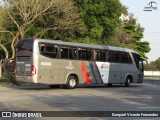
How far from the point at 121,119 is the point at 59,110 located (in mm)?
3167

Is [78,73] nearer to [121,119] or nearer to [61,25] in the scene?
[61,25]

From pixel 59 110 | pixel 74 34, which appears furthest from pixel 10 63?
pixel 59 110

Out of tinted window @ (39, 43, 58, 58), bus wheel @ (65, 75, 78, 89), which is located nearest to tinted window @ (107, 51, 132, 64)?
bus wheel @ (65, 75, 78, 89)

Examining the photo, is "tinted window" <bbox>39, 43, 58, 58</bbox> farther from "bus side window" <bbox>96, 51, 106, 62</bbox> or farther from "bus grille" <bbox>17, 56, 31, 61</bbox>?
"bus side window" <bbox>96, 51, 106, 62</bbox>

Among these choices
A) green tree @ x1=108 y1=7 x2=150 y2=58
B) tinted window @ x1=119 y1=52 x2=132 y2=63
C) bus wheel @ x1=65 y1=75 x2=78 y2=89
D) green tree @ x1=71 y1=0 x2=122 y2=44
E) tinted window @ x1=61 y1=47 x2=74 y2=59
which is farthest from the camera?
green tree @ x1=108 y1=7 x2=150 y2=58

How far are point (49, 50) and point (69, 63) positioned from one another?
217 cm

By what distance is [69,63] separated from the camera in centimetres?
2791

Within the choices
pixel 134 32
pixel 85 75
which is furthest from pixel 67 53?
pixel 134 32

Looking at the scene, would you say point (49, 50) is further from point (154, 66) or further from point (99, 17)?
point (154, 66)

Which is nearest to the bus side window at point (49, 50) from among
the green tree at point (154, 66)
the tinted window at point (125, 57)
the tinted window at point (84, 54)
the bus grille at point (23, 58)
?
the bus grille at point (23, 58)

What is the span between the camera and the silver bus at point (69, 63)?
1008 inches

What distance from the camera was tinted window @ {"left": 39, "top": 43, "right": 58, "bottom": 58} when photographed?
84.5 ft

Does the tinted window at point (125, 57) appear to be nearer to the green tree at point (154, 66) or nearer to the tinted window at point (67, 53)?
the tinted window at point (67, 53)

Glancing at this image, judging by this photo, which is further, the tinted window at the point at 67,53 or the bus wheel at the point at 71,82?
the bus wheel at the point at 71,82
